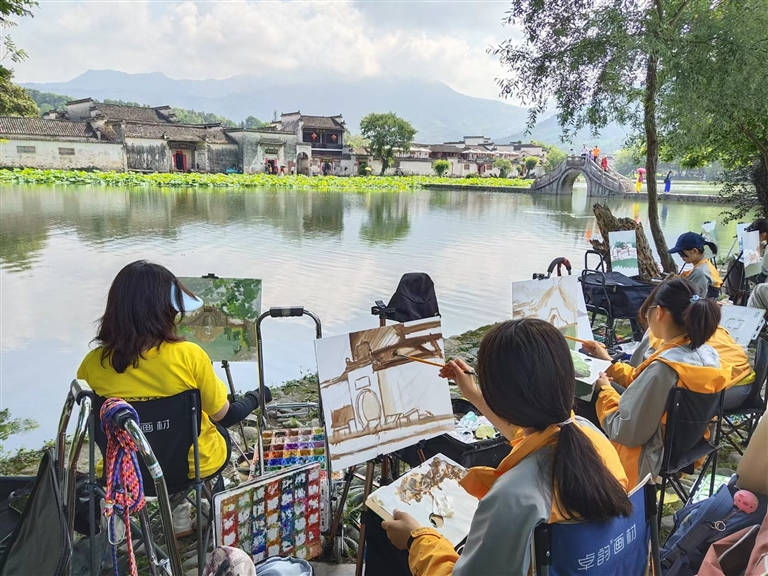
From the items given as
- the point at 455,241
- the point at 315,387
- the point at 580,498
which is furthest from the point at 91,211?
the point at 580,498

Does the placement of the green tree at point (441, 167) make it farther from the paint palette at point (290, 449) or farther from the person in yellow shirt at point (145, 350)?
the person in yellow shirt at point (145, 350)

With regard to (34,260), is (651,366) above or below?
above

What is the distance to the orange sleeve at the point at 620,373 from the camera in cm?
266

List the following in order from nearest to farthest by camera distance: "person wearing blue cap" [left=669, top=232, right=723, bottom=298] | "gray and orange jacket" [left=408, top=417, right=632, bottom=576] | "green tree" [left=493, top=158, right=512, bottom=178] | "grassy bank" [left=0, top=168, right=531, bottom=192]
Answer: "gray and orange jacket" [left=408, top=417, right=632, bottom=576]
"person wearing blue cap" [left=669, top=232, right=723, bottom=298]
"grassy bank" [left=0, top=168, right=531, bottom=192]
"green tree" [left=493, top=158, right=512, bottom=178]

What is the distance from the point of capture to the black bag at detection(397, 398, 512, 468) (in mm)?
2129

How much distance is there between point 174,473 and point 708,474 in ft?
9.31

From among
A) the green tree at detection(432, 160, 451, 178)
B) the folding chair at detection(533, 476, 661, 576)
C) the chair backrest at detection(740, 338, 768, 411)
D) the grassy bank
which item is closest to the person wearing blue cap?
the chair backrest at detection(740, 338, 768, 411)

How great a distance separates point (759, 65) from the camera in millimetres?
5699

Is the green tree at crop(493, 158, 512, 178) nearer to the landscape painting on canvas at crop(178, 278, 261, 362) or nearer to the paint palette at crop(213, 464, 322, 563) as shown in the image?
the landscape painting on canvas at crop(178, 278, 261, 362)

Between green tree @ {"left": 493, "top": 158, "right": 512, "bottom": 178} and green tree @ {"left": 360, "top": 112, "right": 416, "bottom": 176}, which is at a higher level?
green tree @ {"left": 360, "top": 112, "right": 416, "bottom": 176}

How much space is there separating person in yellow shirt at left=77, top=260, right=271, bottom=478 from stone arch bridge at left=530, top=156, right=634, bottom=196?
39.7m

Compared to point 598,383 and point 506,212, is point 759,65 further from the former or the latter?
point 506,212

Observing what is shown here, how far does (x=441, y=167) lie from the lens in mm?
52531

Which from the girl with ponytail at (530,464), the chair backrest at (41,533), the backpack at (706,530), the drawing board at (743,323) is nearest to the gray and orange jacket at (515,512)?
the girl with ponytail at (530,464)
